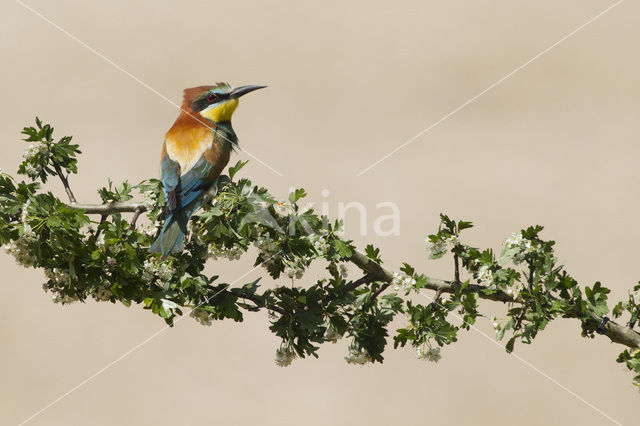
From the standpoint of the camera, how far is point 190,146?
2.95 meters

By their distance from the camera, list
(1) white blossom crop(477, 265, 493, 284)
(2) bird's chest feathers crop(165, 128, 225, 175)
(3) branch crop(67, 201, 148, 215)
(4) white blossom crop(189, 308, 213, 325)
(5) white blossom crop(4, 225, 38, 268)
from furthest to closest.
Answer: (2) bird's chest feathers crop(165, 128, 225, 175) → (3) branch crop(67, 201, 148, 215) → (1) white blossom crop(477, 265, 493, 284) → (4) white blossom crop(189, 308, 213, 325) → (5) white blossom crop(4, 225, 38, 268)

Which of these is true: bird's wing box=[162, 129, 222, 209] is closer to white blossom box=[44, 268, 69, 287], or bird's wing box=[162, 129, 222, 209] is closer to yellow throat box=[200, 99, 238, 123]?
yellow throat box=[200, 99, 238, 123]

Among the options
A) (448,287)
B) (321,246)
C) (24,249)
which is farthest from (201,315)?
(448,287)

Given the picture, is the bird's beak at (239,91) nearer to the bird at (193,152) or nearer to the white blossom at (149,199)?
the bird at (193,152)

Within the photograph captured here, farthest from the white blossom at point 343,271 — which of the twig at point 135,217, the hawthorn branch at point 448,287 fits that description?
the twig at point 135,217

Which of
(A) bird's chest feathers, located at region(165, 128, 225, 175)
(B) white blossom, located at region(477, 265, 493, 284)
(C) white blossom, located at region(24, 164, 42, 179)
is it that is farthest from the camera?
(A) bird's chest feathers, located at region(165, 128, 225, 175)

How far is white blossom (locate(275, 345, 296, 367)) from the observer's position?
2316 mm

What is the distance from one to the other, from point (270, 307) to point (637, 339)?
1.13 m

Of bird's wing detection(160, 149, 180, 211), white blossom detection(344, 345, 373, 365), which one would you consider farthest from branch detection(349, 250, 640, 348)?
bird's wing detection(160, 149, 180, 211)

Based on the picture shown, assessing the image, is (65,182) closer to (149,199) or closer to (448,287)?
(149,199)

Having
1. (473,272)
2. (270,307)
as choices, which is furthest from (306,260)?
(473,272)

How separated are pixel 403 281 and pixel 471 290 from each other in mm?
225

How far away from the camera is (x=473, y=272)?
2.40 meters

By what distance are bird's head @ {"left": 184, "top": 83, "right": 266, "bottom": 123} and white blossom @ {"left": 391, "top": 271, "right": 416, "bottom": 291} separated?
49.9 inches
